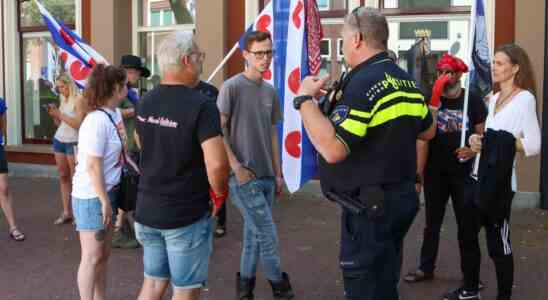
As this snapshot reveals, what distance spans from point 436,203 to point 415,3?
4550 mm

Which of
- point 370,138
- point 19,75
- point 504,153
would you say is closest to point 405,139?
point 370,138

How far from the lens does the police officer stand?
10.4ft

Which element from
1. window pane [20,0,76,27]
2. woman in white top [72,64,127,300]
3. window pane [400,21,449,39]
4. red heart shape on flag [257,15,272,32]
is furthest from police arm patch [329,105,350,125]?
window pane [20,0,76,27]

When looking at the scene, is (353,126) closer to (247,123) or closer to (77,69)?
(247,123)

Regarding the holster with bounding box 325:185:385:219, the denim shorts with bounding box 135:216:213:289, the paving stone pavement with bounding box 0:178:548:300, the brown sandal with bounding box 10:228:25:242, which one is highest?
the holster with bounding box 325:185:385:219

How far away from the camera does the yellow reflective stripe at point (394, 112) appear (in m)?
3.22

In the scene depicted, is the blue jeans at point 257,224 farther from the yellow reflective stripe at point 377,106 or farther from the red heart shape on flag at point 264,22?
the yellow reflective stripe at point 377,106

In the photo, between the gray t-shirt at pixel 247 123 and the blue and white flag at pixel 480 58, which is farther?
the gray t-shirt at pixel 247 123

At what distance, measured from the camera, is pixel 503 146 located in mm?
4543

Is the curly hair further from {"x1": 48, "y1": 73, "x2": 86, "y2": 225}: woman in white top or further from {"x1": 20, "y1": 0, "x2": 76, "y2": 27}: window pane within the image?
{"x1": 20, "y1": 0, "x2": 76, "y2": 27}: window pane

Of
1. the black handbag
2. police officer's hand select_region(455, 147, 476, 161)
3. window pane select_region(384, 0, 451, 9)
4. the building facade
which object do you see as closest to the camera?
the black handbag

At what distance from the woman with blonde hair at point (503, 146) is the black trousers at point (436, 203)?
17 centimetres

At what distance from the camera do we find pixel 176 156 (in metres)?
3.54

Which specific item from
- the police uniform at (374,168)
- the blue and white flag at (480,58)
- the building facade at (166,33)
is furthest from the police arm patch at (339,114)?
the building facade at (166,33)
